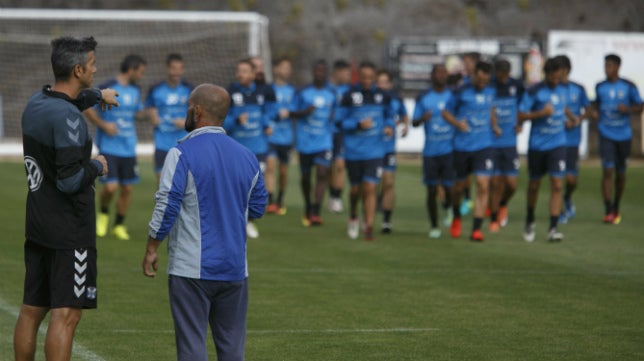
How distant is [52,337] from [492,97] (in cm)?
1010

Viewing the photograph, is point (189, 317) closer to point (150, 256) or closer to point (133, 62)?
point (150, 256)

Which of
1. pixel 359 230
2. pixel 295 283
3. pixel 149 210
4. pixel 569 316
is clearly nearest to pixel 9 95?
pixel 149 210

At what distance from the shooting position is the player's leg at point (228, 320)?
6453mm

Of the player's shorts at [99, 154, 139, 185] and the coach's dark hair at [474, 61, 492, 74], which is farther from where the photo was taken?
the coach's dark hair at [474, 61, 492, 74]

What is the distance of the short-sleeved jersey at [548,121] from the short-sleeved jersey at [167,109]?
438cm

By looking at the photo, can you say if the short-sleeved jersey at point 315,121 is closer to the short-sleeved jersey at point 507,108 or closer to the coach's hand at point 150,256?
the short-sleeved jersey at point 507,108

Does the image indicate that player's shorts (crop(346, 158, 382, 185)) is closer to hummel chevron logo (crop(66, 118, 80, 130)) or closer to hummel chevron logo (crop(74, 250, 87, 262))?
hummel chevron logo (crop(74, 250, 87, 262))

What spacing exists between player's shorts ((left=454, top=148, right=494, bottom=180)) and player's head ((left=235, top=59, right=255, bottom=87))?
110 inches

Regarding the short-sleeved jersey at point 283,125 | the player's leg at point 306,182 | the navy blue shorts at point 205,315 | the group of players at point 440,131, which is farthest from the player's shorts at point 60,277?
the short-sleeved jersey at point 283,125

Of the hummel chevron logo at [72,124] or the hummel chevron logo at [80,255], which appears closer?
the hummel chevron logo at [72,124]

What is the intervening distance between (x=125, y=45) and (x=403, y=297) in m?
23.9

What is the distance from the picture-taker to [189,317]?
20.9 ft

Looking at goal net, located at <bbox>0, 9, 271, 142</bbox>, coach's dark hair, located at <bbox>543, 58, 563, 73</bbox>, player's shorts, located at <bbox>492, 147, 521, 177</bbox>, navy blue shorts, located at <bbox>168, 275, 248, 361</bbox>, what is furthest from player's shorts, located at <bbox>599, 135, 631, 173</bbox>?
goal net, located at <bbox>0, 9, 271, 142</bbox>

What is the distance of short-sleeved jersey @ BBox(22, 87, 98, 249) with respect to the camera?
21.0ft
